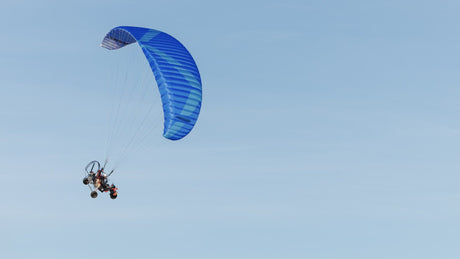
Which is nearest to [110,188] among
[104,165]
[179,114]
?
[104,165]

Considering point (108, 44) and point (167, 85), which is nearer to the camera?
point (167, 85)

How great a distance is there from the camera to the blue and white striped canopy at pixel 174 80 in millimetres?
72250

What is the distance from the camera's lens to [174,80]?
72.6 metres

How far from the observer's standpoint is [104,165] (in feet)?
243

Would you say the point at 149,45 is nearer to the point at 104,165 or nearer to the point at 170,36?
the point at 170,36

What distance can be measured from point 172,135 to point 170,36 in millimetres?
7481

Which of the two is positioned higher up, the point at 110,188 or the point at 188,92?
the point at 188,92

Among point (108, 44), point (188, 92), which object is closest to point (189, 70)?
point (188, 92)

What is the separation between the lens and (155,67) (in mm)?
72500

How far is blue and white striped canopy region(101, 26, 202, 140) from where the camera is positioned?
7225 centimetres

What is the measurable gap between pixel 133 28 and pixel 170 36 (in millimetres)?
2510

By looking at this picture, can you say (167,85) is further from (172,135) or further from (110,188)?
(110,188)

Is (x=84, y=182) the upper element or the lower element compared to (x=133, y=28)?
lower

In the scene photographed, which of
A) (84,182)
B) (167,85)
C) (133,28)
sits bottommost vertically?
(84,182)
